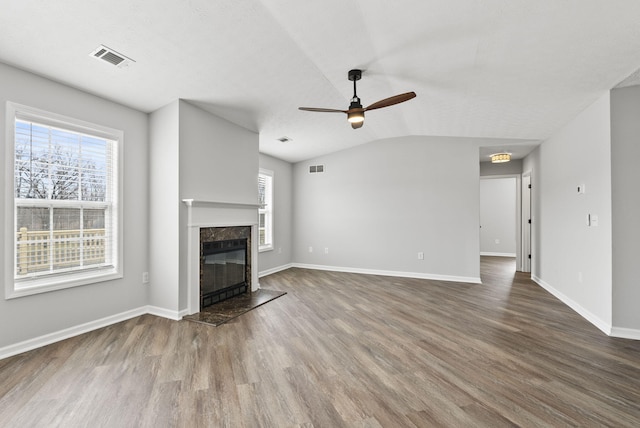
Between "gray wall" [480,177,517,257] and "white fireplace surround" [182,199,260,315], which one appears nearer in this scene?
"white fireplace surround" [182,199,260,315]

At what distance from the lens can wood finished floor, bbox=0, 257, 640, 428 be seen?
6.09 ft

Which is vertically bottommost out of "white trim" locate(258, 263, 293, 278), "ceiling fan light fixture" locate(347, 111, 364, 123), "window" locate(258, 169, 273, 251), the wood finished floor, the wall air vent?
the wood finished floor

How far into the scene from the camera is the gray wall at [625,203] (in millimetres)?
3041

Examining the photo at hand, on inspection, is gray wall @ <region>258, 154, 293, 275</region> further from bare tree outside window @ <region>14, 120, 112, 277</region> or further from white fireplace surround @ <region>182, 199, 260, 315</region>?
bare tree outside window @ <region>14, 120, 112, 277</region>

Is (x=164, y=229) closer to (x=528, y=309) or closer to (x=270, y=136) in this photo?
(x=270, y=136)

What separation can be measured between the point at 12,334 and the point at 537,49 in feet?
17.2

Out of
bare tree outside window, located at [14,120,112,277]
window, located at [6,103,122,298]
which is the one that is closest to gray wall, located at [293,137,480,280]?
window, located at [6,103,122,298]

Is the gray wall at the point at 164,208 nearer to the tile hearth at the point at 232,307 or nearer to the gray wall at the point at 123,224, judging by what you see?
the gray wall at the point at 123,224

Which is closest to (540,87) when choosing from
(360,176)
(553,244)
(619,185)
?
(619,185)

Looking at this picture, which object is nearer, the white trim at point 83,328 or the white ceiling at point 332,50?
the white ceiling at point 332,50

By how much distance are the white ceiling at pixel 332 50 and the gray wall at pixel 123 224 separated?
0.57 feet

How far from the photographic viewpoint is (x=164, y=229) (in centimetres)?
369

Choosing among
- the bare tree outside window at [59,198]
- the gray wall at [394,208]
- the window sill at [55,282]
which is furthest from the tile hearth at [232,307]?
the gray wall at [394,208]

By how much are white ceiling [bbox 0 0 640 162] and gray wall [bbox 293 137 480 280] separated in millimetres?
1782
